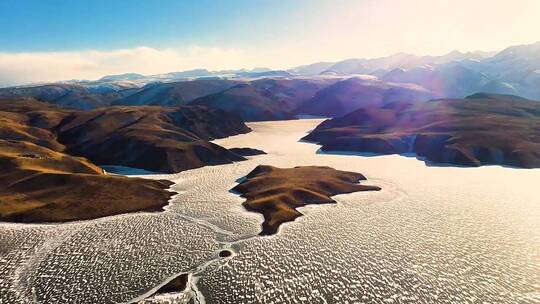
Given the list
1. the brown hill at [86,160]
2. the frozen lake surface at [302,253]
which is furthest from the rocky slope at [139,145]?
the frozen lake surface at [302,253]

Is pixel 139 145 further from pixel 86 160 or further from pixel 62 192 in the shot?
pixel 62 192

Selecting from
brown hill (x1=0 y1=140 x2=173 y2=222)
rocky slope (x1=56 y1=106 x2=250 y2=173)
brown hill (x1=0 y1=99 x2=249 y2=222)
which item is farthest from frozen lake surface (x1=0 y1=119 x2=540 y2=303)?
rocky slope (x1=56 y1=106 x2=250 y2=173)

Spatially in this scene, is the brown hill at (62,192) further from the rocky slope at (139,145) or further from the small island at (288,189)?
the rocky slope at (139,145)

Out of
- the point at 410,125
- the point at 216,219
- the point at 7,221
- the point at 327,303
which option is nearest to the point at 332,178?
the point at 216,219

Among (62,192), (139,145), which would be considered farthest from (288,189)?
(139,145)

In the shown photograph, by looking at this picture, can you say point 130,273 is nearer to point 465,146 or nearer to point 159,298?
point 159,298

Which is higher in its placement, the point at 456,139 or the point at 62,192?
the point at 62,192
